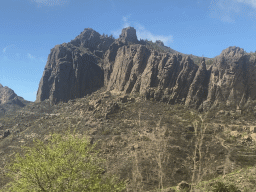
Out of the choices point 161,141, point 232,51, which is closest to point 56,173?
point 161,141

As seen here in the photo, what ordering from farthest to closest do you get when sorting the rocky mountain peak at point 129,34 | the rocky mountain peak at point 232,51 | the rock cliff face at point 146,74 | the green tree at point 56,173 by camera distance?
the rocky mountain peak at point 129,34 < the rocky mountain peak at point 232,51 < the rock cliff face at point 146,74 < the green tree at point 56,173

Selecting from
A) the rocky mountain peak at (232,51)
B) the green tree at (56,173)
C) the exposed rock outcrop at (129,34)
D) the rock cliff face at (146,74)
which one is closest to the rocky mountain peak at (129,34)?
the exposed rock outcrop at (129,34)

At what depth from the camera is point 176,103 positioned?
8600 centimetres

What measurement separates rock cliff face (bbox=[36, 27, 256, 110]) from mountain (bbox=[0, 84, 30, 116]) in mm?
23593

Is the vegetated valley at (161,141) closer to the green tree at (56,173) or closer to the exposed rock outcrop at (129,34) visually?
the green tree at (56,173)

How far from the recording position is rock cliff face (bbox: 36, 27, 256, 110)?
82000 millimetres

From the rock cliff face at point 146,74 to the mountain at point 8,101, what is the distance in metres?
23.6

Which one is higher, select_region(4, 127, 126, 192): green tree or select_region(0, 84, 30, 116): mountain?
select_region(0, 84, 30, 116): mountain

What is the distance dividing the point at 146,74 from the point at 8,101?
445ft

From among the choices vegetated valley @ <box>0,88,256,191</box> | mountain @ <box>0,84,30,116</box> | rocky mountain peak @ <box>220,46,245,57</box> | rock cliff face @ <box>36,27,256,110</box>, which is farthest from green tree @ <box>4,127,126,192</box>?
mountain @ <box>0,84,30,116</box>

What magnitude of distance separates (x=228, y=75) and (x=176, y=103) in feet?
91.8

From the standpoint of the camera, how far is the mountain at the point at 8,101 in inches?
5616

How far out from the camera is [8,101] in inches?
6299

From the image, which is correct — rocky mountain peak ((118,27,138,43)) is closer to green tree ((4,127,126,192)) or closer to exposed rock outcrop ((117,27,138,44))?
exposed rock outcrop ((117,27,138,44))
